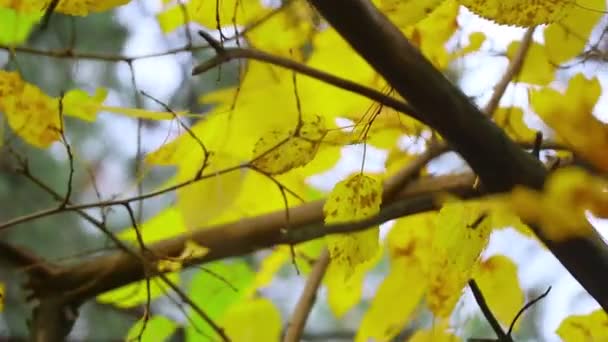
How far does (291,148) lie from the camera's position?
8.8 inches

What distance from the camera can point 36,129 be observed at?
266mm

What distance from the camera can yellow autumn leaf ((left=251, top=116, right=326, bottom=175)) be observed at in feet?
0.73

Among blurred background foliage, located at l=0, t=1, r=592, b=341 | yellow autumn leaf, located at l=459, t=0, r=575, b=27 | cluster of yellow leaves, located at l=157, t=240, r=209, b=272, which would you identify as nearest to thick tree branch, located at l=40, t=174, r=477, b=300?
cluster of yellow leaves, located at l=157, t=240, r=209, b=272

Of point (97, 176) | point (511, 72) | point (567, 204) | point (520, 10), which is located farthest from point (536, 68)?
point (97, 176)

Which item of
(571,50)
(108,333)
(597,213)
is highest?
(108,333)

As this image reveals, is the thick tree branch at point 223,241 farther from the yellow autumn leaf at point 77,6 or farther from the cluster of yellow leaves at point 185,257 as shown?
the yellow autumn leaf at point 77,6

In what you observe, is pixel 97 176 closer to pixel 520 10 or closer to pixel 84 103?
pixel 84 103

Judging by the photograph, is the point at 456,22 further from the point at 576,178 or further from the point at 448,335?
the point at 576,178

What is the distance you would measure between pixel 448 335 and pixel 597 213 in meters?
0.20

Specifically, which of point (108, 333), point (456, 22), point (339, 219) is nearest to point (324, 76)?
point (339, 219)

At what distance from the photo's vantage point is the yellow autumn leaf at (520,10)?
193mm

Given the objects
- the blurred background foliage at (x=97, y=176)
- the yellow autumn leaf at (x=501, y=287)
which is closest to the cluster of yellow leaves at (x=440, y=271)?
the yellow autumn leaf at (x=501, y=287)

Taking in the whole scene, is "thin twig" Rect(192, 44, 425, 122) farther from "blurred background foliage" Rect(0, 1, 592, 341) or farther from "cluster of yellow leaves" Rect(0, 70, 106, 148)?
"blurred background foliage" Rect(0, 1, 592, 341)

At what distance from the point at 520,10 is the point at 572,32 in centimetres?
7
